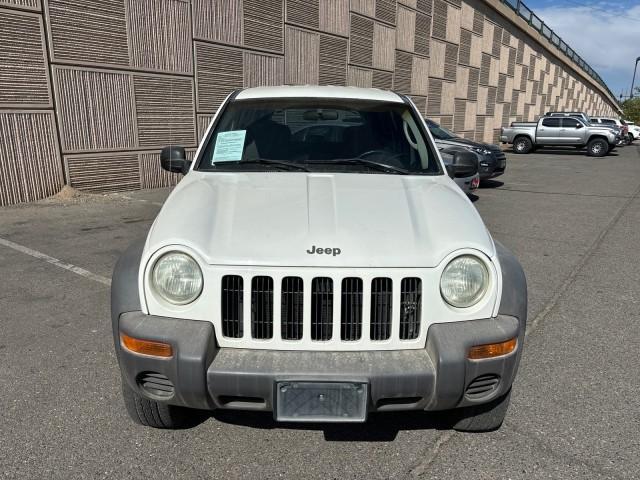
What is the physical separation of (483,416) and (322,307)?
107 cm

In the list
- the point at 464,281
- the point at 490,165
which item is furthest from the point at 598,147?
the point at 464,281

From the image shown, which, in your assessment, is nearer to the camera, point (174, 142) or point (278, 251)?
point (278, 251)

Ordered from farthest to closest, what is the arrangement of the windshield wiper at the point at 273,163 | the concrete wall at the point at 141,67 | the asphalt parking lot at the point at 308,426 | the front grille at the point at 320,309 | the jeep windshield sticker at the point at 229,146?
the concrete wall at the point at 141,67 < the jeep windshield sticker at the point at 229,146 < the windshield wiper at the point at 273,163 < the asphalt parking lot at the point at 308,426 < the front grille at the point at 320,309

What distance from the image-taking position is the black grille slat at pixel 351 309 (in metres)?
2.03

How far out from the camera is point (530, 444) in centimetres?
238

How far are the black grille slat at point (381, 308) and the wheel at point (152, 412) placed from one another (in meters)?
1.10

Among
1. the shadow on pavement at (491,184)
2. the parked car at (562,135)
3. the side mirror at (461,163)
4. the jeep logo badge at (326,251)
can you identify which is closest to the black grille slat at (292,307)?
the jeep logo badge at (326,251)

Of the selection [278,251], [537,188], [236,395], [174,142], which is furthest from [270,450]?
[537,188]

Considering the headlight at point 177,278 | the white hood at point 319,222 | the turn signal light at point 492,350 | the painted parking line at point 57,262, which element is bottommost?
the painted parking line at point 57,262

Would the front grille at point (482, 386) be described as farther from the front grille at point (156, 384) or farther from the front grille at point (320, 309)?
the front grille at point (156, 384)

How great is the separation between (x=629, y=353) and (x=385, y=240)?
95.4 inches

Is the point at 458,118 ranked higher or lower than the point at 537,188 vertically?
higher

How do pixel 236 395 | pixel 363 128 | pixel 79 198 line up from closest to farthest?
pixel 236 395 → pixel 363 128 → pixel 79 198

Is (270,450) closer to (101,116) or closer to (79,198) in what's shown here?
(79,198)
